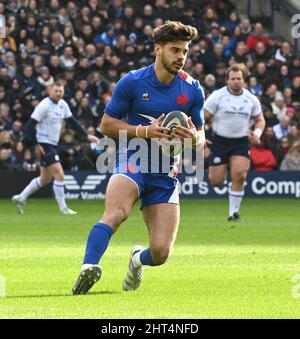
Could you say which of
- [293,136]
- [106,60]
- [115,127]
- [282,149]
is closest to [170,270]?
[115,127]

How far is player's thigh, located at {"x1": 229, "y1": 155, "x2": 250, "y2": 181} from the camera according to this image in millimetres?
20031

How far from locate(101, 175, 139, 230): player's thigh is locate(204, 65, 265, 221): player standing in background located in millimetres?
9430

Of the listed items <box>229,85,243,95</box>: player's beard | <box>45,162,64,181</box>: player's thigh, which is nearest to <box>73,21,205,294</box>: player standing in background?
<box>229,85,243,95</box>: player's beard

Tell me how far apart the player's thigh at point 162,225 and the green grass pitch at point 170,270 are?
1.39 feet

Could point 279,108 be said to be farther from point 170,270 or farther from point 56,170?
point 170,270

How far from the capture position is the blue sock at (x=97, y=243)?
1032cm

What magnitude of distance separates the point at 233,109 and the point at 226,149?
69 centimetres

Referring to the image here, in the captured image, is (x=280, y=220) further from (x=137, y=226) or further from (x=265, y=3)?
(x=265, y=3)

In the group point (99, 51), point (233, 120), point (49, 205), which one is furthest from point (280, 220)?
point (99, 51)

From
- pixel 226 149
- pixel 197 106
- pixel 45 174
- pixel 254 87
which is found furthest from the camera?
pixel 254 87

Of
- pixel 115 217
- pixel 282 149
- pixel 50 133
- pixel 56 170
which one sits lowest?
pixel 282 149

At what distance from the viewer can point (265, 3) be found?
34.4m

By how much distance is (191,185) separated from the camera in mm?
27609
